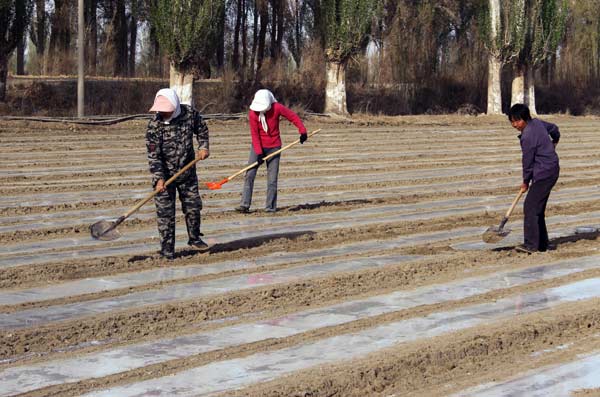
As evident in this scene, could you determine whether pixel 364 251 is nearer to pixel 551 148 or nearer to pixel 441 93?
pixel 551 148

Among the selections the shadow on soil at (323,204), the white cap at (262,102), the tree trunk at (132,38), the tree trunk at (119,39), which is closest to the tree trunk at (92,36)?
the tree trunk at (119,39)

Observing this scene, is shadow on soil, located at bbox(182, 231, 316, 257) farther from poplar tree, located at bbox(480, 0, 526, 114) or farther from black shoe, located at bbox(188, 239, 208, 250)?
poplar tree, located at bbox(480, 0, 526, 114)

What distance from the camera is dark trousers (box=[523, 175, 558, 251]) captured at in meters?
12.0

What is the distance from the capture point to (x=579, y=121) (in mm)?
37281

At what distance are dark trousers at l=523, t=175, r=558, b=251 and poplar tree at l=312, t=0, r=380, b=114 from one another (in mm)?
21085

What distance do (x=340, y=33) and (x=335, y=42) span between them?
0.36 metres

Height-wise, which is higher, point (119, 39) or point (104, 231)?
point (119, 39)

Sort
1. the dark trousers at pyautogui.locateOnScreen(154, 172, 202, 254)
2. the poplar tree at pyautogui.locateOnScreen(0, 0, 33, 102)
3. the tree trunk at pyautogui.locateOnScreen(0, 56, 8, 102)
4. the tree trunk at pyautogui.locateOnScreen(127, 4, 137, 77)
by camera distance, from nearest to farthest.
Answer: the dark trousers at pyautogui.locateOnScreen(154, 172, 202, 254) < the poplar tree at pyautogui.locateOnScreen(0, 0, 33, 102) < the tree trunk at pyautogui.locateOnScreen(0, 56, 8, 102) < the tree trunk at pyautogui.locateOnScreen(127, 4, 137, 77)

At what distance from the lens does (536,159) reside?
39.2 feet

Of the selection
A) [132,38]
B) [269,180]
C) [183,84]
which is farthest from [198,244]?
[132,38]

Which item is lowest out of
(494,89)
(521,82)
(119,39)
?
(494,89)

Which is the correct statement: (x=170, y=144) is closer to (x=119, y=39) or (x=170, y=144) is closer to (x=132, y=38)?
(x=119, y=39)

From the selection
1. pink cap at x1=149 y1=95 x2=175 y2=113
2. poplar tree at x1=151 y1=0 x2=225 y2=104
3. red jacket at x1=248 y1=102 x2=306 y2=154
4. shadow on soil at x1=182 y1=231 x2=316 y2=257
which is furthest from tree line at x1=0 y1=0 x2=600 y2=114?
pink cap at x1=149 y1=95 x2=175 y2=113

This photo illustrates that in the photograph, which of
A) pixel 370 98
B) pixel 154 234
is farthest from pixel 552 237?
pixel 370 98
